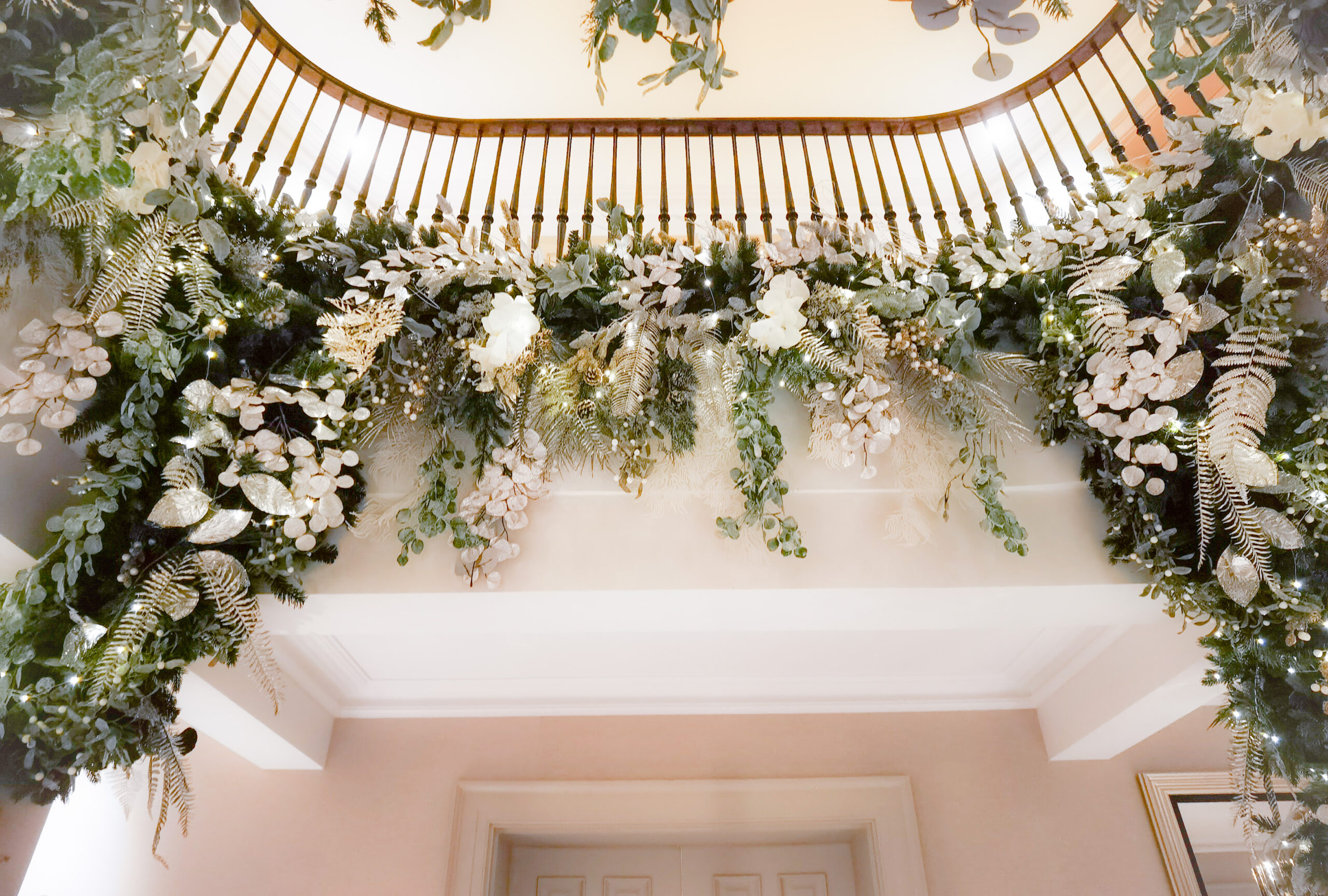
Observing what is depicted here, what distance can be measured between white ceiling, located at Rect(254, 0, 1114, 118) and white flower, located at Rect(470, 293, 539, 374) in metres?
1.85

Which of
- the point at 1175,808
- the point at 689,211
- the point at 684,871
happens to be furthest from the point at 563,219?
the point at 1175,808

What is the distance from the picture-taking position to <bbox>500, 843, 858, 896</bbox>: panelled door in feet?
8.79

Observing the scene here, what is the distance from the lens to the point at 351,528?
1.46 m

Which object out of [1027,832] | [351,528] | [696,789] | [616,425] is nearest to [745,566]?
[616,425]

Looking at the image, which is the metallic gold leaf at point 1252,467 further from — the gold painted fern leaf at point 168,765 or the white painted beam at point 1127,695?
the gold painted fern leaf at point 168,765

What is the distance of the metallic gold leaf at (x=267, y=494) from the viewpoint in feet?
4.24

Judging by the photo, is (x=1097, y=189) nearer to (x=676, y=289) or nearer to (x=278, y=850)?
(x=676, y=289)

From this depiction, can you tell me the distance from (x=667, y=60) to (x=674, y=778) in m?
2.88

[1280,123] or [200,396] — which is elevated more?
[1280,123]

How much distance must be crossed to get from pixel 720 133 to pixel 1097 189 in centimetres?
104

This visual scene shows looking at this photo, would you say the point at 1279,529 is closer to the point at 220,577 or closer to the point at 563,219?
the point at 563,219

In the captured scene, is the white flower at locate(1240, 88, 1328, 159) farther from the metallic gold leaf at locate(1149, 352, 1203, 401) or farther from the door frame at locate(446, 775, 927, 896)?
the door frame at locate(446, 775, 927, 896)

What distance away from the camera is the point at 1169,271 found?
132cm

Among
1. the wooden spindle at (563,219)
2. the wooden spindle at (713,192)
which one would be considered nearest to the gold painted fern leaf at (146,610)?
the wooden spindle at (563,219)
